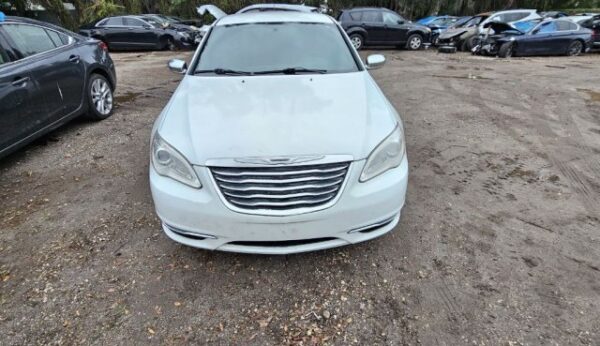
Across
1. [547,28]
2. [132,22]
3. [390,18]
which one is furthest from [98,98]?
[547,28]

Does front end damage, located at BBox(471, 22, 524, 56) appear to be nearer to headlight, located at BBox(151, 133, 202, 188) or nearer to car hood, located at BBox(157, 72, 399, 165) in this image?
car hood, located at BBox(157, 72, 399, 165)

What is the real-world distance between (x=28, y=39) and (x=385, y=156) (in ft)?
14.3

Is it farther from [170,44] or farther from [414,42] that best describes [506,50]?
[170,44]

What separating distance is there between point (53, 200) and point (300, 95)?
2.53 metres

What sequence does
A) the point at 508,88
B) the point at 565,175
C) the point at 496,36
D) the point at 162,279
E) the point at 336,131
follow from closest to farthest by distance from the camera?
the point at 336,131 → the point at 162,279 → the point at 565,175 → the point at 508,88 → the point at 496,36

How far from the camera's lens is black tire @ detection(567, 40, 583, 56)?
1277 cm

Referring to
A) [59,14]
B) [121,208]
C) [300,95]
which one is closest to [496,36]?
[300,95]

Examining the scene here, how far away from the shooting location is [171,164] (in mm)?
2236

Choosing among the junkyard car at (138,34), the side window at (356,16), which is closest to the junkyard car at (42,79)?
the junkyard car at (138,34)

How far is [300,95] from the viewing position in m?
2.64

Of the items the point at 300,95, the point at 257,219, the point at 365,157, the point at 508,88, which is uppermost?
the point at 300,95

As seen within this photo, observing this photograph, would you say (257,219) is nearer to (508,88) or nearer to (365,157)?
(365,157)

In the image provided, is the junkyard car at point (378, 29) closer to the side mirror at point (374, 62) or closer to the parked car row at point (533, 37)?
the parked car row at point (533, 37)

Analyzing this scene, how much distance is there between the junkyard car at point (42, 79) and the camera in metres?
3.73
